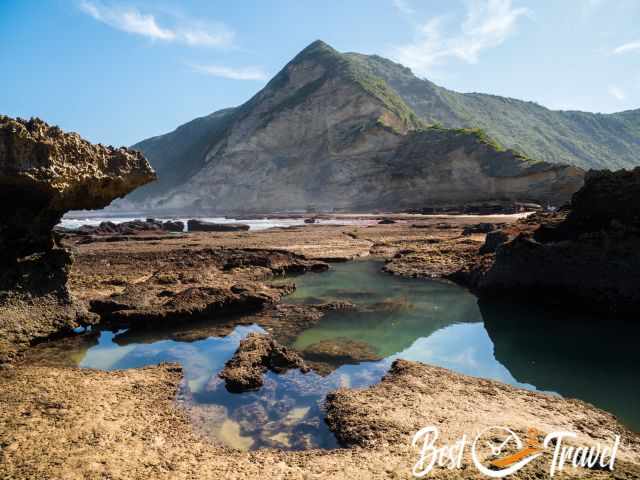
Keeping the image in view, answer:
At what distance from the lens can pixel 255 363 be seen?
6.21 meters

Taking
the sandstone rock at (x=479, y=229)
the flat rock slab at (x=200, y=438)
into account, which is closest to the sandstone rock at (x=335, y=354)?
the flat rock slab at (x=200, y=438)

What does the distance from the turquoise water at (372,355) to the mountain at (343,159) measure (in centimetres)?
3769

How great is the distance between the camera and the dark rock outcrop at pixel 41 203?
646 centimetres

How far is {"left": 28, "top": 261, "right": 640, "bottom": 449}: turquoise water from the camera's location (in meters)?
4.88

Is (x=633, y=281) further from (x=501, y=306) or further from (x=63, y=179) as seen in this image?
(x=63, y=179)

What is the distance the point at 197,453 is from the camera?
12.7 feet

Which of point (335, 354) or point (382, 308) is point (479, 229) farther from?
point (335, 354)

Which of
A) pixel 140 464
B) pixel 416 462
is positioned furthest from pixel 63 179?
pixel 416 462

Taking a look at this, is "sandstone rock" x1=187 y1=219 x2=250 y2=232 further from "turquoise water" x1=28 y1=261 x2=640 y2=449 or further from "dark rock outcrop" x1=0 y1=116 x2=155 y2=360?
"dark rock outcrop" x1=0 y1=116 x2=155 y2=360

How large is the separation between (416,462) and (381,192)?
178 ft

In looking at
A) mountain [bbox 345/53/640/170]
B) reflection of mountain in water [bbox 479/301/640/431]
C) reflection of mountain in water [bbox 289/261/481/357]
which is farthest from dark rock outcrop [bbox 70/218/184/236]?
mountain [bbox 345/53/640/170]

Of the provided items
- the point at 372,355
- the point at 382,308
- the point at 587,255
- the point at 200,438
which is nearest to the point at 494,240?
the point at 587,255

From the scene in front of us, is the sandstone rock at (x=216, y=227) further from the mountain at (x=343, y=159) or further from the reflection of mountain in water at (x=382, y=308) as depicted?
the mountain at (x=343, y=159)

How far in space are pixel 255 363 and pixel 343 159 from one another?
5768 centimetres
